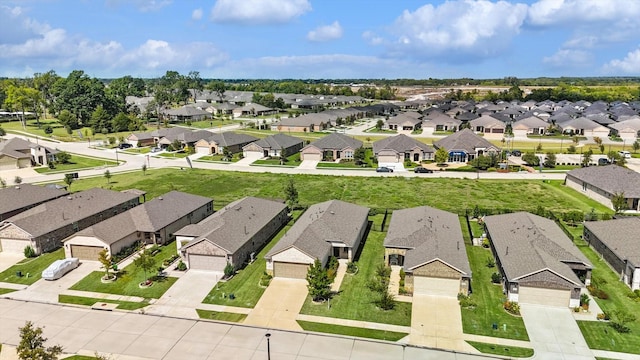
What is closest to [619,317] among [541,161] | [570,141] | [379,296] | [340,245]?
[379,296]

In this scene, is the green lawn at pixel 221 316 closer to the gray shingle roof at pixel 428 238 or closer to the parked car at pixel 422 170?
the gray shingle roof at pixel 428 238

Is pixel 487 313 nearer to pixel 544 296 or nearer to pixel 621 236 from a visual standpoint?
pixel 544 296

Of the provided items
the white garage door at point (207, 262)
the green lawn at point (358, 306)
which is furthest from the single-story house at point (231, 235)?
the green lawn at point (358, 306)

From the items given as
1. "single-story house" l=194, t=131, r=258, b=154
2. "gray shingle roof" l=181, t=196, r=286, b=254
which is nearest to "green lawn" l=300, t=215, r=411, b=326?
"gray shingle roof" l=181, t=196, r=286, b=254

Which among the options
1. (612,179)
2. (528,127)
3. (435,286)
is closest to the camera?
(435,286)

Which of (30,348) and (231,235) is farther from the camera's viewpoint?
(231,235)

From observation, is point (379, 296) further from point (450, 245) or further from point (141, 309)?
point (141, 309)

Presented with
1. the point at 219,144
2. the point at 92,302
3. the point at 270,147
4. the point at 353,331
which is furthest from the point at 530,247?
the point at 219,144
